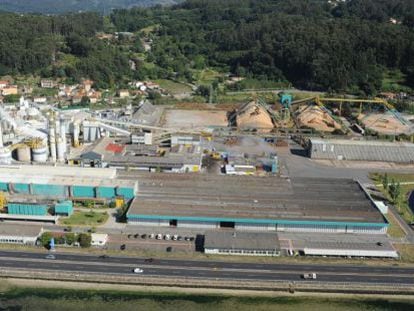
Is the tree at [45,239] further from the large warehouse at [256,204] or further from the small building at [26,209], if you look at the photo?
the large warehouse at [256,204]

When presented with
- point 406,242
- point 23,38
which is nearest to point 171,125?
point 406,242

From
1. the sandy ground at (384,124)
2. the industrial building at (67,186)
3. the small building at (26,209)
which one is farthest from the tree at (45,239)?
the sandy ground at (384,124)

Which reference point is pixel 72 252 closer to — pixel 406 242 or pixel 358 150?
pixel 406 242

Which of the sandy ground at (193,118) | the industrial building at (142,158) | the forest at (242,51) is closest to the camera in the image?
the industrial building at (142,158)

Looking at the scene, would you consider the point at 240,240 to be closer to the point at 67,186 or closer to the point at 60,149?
the point at 67,186

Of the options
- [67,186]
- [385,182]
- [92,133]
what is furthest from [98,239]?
[385,182]

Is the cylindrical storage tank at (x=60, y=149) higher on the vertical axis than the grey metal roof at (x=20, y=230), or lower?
higher
